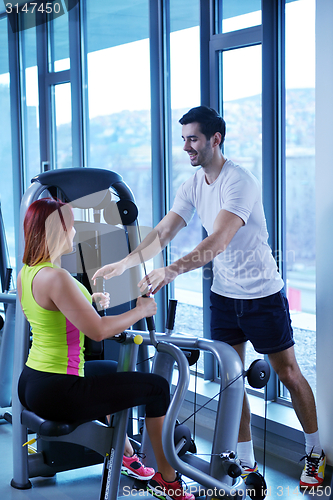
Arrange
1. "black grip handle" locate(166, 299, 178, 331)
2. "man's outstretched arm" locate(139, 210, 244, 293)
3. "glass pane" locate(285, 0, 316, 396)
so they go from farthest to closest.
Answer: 1. "glass pane" locate(285, 0, 316, 396)
2. "black grip handle" locate(166, 299, 178, 331)
3. "man's outstretched arm" locate(139, 210, 244, 293)

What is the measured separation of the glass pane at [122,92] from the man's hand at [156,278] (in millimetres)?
1752

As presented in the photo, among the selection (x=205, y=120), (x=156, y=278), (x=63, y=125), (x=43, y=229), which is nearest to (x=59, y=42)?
(x=63, y=125)

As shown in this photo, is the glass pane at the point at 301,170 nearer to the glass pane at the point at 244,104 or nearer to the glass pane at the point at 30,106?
the glass pane at the point at 244,104

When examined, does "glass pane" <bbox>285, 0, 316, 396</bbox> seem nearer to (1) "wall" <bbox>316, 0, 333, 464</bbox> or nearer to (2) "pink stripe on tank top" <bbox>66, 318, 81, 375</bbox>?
(1) "wall" <bbox>316, 0, 333, 464</bbox>

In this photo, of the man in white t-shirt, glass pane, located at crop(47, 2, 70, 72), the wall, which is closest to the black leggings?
the man in white t-shirt

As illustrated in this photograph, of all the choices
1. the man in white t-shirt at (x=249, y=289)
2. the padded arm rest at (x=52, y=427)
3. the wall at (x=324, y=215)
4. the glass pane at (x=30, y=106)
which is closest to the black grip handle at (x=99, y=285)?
the man in white t-shirt at (x=249, y=289)

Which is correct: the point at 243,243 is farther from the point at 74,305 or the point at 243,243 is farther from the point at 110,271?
the point at 74,305

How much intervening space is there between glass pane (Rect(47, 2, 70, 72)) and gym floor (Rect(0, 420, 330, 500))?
3402 mm

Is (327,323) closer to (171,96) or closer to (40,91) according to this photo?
(171,96)

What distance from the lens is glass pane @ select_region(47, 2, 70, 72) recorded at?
4.61m

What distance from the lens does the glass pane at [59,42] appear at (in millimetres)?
4613

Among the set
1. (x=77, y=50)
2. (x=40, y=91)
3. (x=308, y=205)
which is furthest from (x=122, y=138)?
(x=308, y=205)

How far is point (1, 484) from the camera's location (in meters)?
2.43

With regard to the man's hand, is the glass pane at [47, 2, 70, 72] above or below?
above
